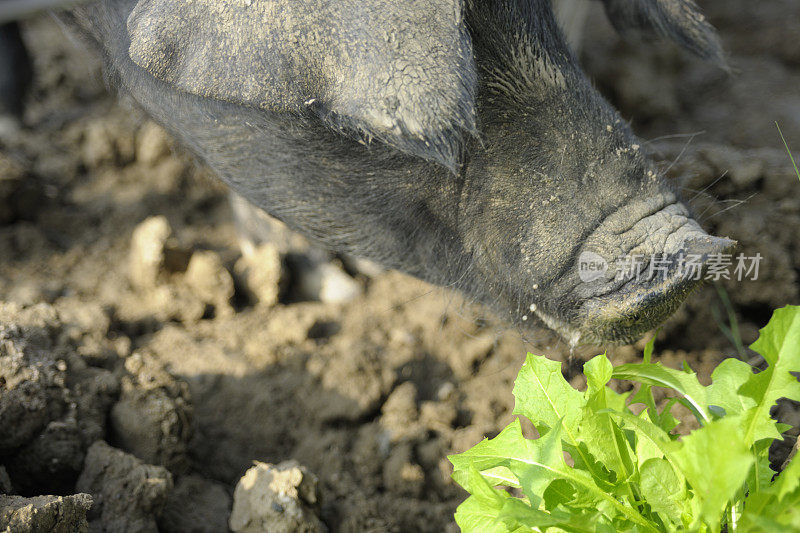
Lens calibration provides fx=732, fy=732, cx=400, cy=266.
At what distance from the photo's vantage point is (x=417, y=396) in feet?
7.33

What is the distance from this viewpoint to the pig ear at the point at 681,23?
6.79ft

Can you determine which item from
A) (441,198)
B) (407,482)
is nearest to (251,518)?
(407,482)

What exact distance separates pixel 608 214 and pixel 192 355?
137 centimetres

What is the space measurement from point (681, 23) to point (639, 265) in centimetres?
83

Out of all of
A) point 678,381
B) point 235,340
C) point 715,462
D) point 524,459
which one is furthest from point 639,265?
point 235,340

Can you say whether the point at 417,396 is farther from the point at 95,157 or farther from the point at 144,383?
the point at 95,157

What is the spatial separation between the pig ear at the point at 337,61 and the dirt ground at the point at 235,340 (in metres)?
0.77

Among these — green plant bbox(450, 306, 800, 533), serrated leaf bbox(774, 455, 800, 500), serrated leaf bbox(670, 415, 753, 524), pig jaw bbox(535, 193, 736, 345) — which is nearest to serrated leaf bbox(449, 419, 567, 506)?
green plant bbox(450, 306, 800, 533)

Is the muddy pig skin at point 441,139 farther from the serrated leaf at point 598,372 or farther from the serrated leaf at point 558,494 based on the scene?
the serrated leaf at point 558,494

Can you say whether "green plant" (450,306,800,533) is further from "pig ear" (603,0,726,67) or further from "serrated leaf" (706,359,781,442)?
"pig ear" (603,0,726,67)

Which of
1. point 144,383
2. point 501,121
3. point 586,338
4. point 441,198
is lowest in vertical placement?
point 144,383

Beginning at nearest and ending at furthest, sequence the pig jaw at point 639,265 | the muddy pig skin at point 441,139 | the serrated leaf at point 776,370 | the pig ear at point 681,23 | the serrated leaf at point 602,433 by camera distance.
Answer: the serrated leaf at point 776,370, the serrated leaf at point 602,433, the muddy pig skin at point 441,139, the pig jaw at point 639,265, the pig ear at point 681,23

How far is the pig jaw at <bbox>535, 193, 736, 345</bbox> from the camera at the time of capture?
Result: 5.48 feet

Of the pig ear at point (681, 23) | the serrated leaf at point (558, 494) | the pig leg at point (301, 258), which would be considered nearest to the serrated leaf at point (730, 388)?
the serrated leaf at point (558, 494)
